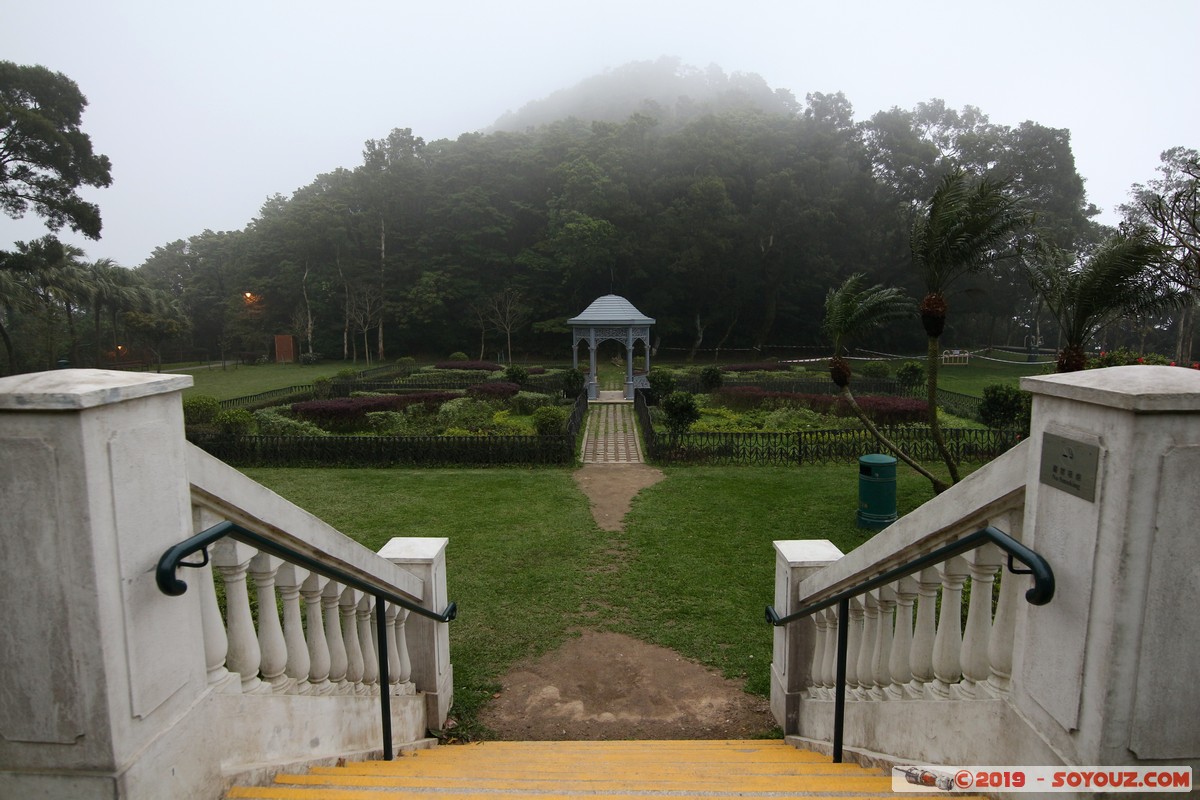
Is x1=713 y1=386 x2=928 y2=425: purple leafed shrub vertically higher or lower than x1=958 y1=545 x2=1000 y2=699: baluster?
lower

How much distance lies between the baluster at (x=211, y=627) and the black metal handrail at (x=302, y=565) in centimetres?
8

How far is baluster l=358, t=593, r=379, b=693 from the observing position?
347 centimetres

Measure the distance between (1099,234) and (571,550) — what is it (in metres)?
46.6

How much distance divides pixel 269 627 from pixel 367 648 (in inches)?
41.1

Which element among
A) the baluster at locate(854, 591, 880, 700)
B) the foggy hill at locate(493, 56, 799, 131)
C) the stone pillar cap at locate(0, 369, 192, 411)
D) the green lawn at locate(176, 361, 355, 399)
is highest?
the foggy hill at locate(493, 56, 799, 131)

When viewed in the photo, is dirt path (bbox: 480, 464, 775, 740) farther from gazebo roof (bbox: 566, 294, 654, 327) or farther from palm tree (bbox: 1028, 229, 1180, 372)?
gazebo roof (bbox: 566, 294, 654, 327)

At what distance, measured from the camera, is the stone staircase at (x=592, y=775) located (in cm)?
250

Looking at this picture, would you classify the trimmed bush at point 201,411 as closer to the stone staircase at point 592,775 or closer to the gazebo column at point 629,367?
the gazebo column at point 629,367

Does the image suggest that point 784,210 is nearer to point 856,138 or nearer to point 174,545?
point 856,138

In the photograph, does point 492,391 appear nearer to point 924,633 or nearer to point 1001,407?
point 1001,407

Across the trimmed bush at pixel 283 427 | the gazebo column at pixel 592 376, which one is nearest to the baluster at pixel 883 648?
the trimmed bush at pixel 283 427

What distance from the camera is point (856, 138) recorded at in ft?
134

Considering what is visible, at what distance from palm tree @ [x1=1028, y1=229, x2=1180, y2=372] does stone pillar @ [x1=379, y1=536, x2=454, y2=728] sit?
25.5 ft

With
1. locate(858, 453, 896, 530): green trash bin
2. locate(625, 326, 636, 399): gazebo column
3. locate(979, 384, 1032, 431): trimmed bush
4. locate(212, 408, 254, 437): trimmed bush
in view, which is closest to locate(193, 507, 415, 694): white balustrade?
locate(858, 453, 896, 530): green trash bin
